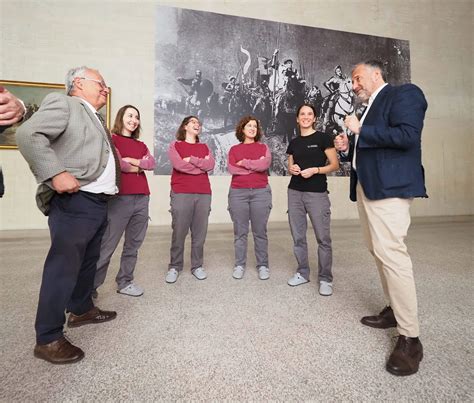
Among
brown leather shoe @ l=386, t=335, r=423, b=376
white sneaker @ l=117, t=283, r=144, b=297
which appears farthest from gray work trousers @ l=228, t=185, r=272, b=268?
brown leather shoe @ l=386, t=335, r=423, b=376

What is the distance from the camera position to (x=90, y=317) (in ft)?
7.80

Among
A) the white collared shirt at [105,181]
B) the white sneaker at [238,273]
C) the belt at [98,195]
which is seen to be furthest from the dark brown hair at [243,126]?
the belt at [98,195]

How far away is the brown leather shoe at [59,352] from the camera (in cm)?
181

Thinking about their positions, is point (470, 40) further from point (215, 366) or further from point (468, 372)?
point (215, 366)

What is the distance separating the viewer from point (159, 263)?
425 cm

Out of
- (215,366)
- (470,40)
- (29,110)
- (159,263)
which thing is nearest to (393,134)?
(215,366)

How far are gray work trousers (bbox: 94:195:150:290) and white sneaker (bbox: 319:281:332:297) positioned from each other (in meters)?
1.88

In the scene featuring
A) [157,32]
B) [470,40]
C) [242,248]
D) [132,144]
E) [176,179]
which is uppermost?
[470,40]

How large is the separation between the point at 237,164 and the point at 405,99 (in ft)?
6.86

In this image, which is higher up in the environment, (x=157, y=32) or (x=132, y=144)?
(x=157, y=32)

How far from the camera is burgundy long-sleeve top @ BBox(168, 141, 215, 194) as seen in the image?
345 centimetres

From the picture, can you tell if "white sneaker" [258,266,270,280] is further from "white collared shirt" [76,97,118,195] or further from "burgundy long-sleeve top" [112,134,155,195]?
"white collared shirt" [76,97,118,195]

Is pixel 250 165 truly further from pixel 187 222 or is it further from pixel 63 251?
pixel 63 251

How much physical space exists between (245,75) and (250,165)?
5575mm
